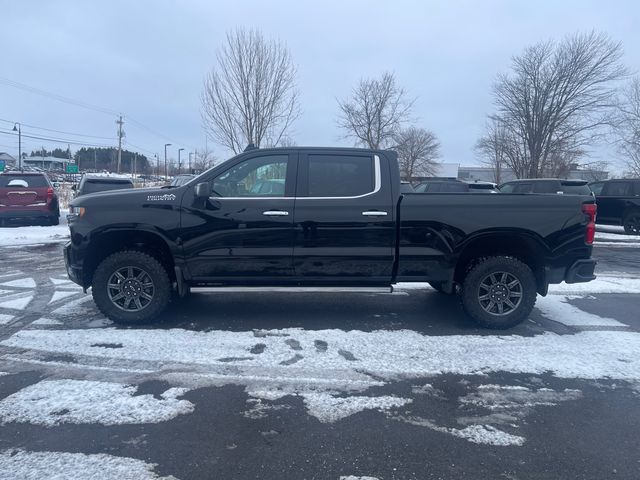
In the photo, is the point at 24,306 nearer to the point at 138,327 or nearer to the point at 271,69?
the point at 138,327

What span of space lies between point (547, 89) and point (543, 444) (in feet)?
99.5

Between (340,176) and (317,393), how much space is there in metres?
2.51

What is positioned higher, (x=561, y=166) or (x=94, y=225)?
(x=561, y=166)

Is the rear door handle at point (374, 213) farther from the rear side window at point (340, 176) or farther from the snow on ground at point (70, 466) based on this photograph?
the snow on ground at point (70, 466)

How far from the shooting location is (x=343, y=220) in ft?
17.2

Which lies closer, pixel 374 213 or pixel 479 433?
pixel 479 433

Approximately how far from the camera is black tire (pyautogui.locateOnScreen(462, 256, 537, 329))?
5371mm

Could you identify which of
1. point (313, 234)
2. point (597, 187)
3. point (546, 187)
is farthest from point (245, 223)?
point (597, 187)

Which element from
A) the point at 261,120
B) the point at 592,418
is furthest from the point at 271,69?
the point at 592,418

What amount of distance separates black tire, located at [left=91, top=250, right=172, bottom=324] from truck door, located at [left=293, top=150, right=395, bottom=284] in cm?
153

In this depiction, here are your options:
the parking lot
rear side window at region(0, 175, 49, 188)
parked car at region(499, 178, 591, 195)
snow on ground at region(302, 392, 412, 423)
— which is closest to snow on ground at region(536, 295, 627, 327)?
the parking lot

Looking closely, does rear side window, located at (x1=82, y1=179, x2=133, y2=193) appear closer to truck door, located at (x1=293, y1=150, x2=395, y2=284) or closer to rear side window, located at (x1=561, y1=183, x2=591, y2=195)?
truck door, located at (x1=293, y1=150, x2=395, y2=284)

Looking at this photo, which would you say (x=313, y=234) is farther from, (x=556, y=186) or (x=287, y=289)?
(x=556, y=186)

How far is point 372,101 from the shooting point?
29.7m
